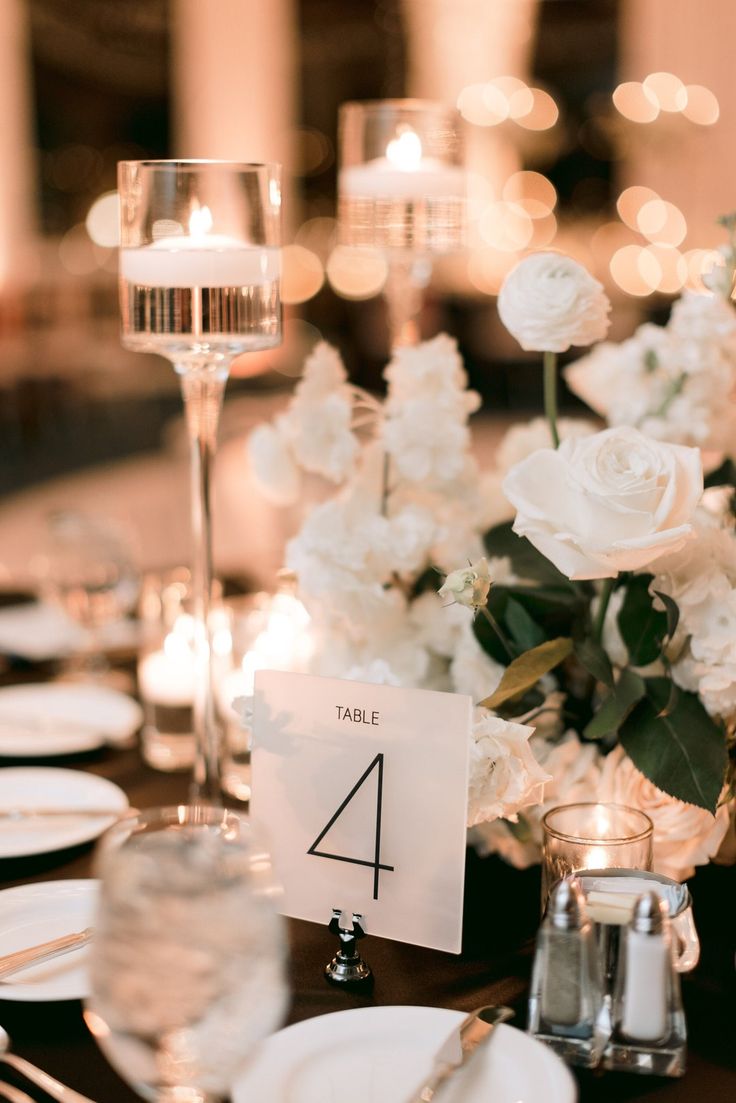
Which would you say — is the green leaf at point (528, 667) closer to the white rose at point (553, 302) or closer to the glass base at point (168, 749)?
the white rose at point (553, 302)

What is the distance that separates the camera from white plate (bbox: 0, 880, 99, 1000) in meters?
0.79

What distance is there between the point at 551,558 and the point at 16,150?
24.0 feet

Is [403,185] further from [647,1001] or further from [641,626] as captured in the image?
[647,1001]

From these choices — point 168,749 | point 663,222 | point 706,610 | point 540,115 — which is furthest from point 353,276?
point 706,610

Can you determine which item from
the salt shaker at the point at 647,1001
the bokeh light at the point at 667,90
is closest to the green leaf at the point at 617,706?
the salt shaker at the point at 647,1001

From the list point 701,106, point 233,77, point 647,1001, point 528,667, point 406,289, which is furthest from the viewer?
point 233,77

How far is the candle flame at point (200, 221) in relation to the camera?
1001mm

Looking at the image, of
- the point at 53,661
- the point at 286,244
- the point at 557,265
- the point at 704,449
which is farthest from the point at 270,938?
the point at 286,244

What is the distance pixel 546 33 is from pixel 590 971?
7.90 meters

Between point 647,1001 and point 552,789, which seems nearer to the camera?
point 647,1001

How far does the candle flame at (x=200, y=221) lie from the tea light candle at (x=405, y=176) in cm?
54

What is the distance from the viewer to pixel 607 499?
0.84m

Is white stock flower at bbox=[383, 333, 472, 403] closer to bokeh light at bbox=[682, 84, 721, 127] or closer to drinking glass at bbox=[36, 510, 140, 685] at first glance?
drinking glass at bbox=[36, 510, 140, 685]

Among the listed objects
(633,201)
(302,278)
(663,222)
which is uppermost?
(633,201)
